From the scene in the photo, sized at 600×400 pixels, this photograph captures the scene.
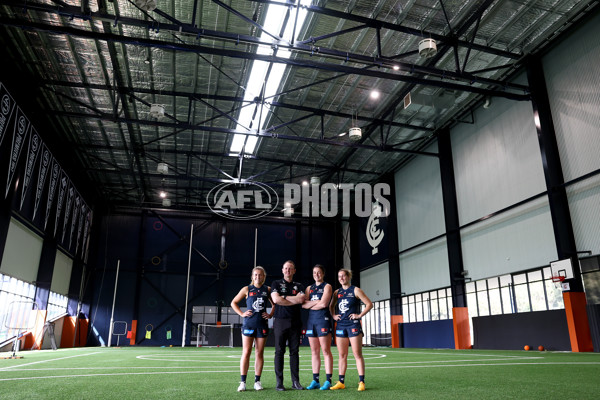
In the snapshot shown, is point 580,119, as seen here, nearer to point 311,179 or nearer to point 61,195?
point 311,179

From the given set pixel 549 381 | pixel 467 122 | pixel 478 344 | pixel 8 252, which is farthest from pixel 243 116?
pixel 549 381

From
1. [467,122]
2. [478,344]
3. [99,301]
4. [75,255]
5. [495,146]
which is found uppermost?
[467,122]

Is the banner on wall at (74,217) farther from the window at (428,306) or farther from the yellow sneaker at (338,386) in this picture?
the yellow sneaker at (338,386)

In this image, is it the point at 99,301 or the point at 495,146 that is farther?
the point at 99,301

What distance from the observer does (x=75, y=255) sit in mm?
29844

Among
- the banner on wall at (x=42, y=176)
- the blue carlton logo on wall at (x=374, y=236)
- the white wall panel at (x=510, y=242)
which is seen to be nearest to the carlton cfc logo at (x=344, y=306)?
the white wall panel at (x=510, y=242)

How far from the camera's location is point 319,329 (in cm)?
633

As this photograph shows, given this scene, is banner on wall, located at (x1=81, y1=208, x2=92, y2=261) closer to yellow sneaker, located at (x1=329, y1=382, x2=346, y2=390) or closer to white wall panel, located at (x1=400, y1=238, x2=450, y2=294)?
white wall panel, located at (x1=400, y1=238, x2=450, y2=294)

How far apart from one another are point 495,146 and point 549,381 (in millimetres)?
15556

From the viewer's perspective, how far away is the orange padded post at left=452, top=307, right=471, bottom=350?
2139 centimetres

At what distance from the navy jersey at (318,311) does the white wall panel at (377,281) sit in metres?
24.4

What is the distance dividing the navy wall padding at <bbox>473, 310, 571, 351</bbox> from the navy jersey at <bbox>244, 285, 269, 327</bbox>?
14477 mm

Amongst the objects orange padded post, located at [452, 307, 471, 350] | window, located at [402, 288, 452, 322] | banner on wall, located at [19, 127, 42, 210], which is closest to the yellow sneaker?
orange padded post, located at [452, 307, 471, 350]

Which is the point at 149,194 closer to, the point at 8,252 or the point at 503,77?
the point at 8,252
